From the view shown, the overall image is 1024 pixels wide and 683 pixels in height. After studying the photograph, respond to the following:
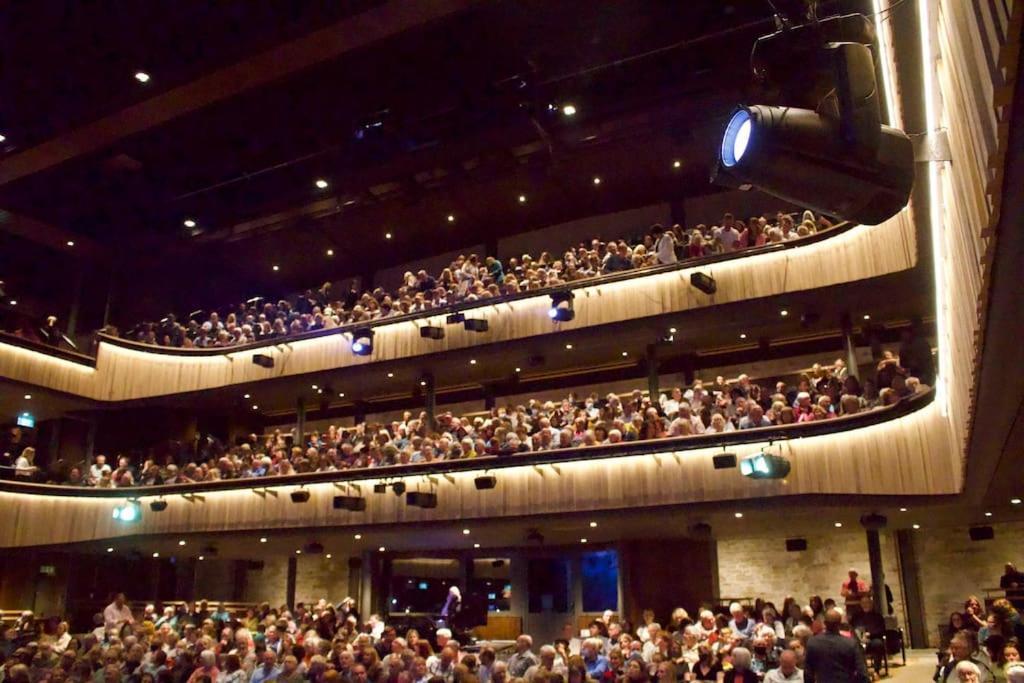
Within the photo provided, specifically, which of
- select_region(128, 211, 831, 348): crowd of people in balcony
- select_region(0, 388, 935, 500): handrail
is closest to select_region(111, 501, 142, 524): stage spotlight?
select_region(0, 388, 935, 500): handrail

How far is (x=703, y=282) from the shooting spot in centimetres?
1205

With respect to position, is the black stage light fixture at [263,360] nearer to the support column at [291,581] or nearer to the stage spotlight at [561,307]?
the support column at [291,581]

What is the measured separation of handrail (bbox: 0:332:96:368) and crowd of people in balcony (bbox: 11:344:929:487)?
2.03 m

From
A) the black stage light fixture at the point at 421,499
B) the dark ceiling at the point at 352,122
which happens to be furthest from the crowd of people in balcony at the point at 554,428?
the dark ceiling at the point at 352,122

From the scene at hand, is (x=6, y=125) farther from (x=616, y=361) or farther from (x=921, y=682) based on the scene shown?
(x=921, y=682)

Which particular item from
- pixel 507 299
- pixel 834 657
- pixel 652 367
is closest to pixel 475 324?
pixel 507 299

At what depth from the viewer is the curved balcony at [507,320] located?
11277mm

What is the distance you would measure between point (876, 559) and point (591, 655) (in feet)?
15.9

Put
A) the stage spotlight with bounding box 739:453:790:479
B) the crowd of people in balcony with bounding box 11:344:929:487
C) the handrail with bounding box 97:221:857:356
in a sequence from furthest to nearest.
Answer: the handrail with bounding box 97:221:857:356 → the crowd of people in balcony with bounding box 11:344:929:487 → the stage spotlight with bounding box 739:453:790:479

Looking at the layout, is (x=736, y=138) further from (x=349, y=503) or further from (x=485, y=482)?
(x=349, y=503)

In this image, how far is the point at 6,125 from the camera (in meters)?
13.6

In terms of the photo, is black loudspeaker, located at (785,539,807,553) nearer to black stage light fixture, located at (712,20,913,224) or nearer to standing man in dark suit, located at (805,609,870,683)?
standing man in dark suit, located at (805,609,870,683)

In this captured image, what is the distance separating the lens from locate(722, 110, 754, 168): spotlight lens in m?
3.12

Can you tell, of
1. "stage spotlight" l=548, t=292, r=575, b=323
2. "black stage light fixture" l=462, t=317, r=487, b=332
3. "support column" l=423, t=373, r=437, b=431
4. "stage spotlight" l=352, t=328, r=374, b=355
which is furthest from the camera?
"support column" l=423, t=373, r=437, b=431
